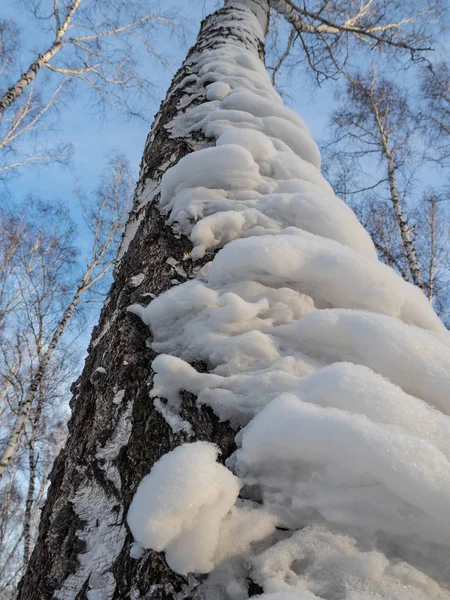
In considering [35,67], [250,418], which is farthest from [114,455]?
[35,67]

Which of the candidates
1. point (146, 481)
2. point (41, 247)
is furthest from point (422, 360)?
point (41, 247)

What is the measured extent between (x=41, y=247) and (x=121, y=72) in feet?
13.5

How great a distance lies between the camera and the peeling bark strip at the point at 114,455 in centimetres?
48

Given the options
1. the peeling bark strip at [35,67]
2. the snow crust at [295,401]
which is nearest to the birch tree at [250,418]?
the snow crust at [295,401]

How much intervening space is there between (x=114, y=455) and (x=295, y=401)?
30cm

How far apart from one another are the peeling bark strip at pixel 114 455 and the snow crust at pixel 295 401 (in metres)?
0.03

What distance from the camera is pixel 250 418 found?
0.60m

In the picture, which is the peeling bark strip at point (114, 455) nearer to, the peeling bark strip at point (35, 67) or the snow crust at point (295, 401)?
the snow crust at point (295, 401)

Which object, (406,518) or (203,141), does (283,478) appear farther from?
(203,141)

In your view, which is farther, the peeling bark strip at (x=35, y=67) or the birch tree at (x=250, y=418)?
the peeling bark strip at (x=35, y=67)

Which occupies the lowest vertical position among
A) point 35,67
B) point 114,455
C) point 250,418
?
point 114,455

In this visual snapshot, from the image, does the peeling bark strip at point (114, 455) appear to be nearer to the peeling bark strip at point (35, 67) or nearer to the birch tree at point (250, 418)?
the birch tree at point (250, 418)

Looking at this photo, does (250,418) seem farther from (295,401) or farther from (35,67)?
(35,67)

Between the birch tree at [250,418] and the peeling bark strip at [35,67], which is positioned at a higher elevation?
the peeling bark strip at [35,67]
